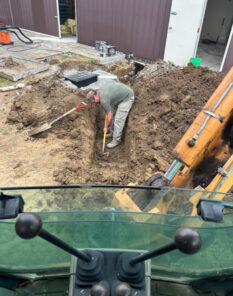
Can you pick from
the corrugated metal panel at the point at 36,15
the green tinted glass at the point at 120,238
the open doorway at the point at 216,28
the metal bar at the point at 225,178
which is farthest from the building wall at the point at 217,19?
the green tinted glass at the point at 120,238

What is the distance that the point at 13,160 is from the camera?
5.36 meters

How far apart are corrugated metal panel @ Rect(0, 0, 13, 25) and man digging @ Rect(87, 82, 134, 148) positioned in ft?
42.5

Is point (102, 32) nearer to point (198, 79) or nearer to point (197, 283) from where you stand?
point (198, 79)

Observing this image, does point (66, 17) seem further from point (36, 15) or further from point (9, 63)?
point (9, 63)

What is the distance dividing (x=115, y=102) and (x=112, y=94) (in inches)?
12.7

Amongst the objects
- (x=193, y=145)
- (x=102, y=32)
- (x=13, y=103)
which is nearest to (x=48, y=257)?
(x=193, y=145)

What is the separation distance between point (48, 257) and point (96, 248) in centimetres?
33

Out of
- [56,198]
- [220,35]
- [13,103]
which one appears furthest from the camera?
[220,35]

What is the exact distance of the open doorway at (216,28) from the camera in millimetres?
12825

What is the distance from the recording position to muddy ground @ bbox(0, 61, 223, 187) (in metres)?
5.14

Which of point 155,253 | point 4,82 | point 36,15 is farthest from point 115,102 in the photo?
point 36,15

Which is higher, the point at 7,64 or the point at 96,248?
the point at 96,248

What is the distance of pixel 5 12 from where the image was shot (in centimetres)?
1580

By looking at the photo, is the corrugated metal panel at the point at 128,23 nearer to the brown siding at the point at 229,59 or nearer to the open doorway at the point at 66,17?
the open doorway at the point at 66,17
